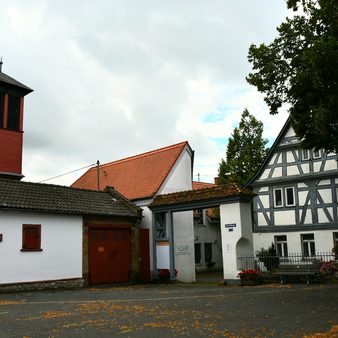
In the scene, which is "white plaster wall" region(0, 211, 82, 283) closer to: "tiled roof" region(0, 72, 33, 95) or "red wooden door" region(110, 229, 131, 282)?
"red wooden door" region(110, 229, 131, 282)

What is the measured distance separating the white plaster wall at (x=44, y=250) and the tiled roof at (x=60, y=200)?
0.40 meters

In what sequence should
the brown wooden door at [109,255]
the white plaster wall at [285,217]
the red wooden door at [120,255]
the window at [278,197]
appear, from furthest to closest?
the window at [278,197], the white plaster wall at [285,217], the red wooden door at [120,255], the brown wooden door at [109,255]

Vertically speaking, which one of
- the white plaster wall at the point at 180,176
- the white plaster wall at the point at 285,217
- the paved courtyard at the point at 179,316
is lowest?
the paved courtyard at the point at 179,316

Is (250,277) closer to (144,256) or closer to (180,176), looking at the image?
(144,256)

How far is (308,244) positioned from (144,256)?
10.9 meters

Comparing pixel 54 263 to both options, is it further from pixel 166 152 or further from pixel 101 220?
pixel 166 152

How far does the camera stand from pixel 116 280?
2308 cm

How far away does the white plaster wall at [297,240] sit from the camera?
27.0 meters

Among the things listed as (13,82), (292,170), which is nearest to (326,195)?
(292,170)

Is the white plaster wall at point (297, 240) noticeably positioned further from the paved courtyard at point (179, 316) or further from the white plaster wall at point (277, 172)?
the paved courtyard at point (179, 316)

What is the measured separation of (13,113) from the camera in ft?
94.3

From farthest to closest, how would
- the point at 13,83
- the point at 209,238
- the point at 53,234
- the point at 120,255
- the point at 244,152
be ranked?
the point at 209,238 < the point at 244,152 < the point at 13,83 < the point at 120,255 < the point at 53,234

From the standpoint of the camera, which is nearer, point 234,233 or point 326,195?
point 234,233

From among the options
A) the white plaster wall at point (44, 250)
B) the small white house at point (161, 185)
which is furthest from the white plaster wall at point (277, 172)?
the white plaster wall at point (44, 250)
